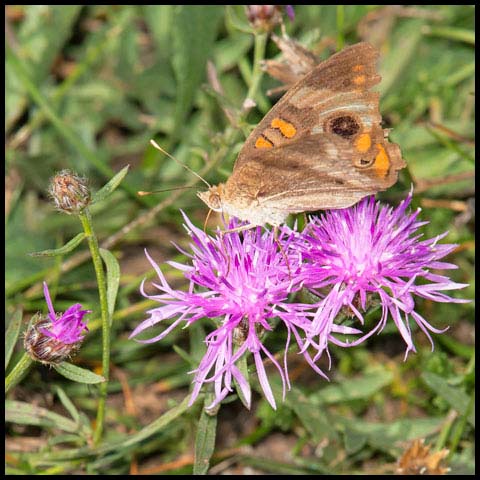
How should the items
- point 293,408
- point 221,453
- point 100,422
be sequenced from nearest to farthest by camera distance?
point 100,422 → point 293,408 → point 221,453

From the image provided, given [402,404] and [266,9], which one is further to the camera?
[402,404]

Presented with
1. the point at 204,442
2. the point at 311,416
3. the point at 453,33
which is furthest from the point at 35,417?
the point at 453,33

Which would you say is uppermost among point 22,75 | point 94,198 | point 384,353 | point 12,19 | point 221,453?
point 12,19

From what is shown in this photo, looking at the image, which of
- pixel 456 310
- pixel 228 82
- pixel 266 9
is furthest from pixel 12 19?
pixel 456 310

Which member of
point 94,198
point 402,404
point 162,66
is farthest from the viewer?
point 162,66

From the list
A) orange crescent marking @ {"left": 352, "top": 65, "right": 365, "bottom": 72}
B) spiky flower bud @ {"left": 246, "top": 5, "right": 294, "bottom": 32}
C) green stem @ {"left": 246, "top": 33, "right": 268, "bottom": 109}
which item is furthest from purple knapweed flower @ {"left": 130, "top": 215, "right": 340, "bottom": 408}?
spiky flower bud @ {"left": 246, "top": 5, "right": 294, "bottom": 32}

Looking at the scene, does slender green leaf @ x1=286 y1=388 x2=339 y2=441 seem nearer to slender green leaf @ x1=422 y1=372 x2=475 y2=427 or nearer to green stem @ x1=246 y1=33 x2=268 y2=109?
slender green leaf @ x1=422 y1=372 x2=475 y2=427

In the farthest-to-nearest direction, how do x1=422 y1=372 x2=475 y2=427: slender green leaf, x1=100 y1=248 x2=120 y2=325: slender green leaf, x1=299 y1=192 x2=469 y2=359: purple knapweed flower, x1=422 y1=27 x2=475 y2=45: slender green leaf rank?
x1=422 y1=27 x2=475 y2=45: slender green leaf, x1=422 y1=372 x2=475 y2=427: slender green leaf, x1=100 y1=248 x2=120 y2=325: slender green leaf, x1=299 y1=192 x2=469 y2=359: purple knapweed flower

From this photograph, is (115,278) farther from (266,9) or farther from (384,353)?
(384,353)
